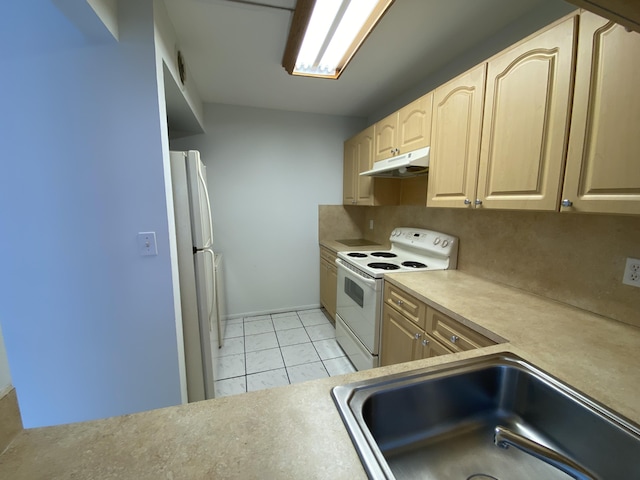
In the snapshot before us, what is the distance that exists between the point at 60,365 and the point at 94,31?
61.5 inches

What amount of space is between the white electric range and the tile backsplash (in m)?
0.14

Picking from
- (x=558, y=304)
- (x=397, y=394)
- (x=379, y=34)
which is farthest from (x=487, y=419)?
(x=379, y=34)

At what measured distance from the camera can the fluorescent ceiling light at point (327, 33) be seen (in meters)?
1.29

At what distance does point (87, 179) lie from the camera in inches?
48.1

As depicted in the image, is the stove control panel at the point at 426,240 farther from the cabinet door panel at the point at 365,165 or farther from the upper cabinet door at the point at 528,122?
the upper cabinet door at the point at 528,122

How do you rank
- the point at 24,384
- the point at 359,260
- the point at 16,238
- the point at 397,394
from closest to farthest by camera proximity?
the point at 397,394
the point at 16,238
the point at 24,384
the point at 359,260

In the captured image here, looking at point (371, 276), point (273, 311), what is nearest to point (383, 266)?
point (371, 276)

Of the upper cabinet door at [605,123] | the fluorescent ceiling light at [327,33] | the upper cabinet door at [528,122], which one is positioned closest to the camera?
the upper cabinet door at [605,123]

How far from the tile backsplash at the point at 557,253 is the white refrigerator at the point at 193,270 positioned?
1.78 meters

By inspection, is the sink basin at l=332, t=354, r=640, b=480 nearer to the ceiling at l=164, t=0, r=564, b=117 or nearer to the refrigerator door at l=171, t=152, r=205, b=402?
the refrigerator door at l=171, t=152, r=205, b=402

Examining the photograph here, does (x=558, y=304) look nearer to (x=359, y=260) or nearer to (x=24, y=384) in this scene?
(x=359, y=260)

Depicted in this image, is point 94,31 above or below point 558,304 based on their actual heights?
above

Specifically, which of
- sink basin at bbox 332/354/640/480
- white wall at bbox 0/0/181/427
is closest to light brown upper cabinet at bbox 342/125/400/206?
white wall at bbox 0/0/181/427

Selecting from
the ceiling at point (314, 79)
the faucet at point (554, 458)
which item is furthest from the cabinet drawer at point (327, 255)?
the faucet at point (554, 458)
